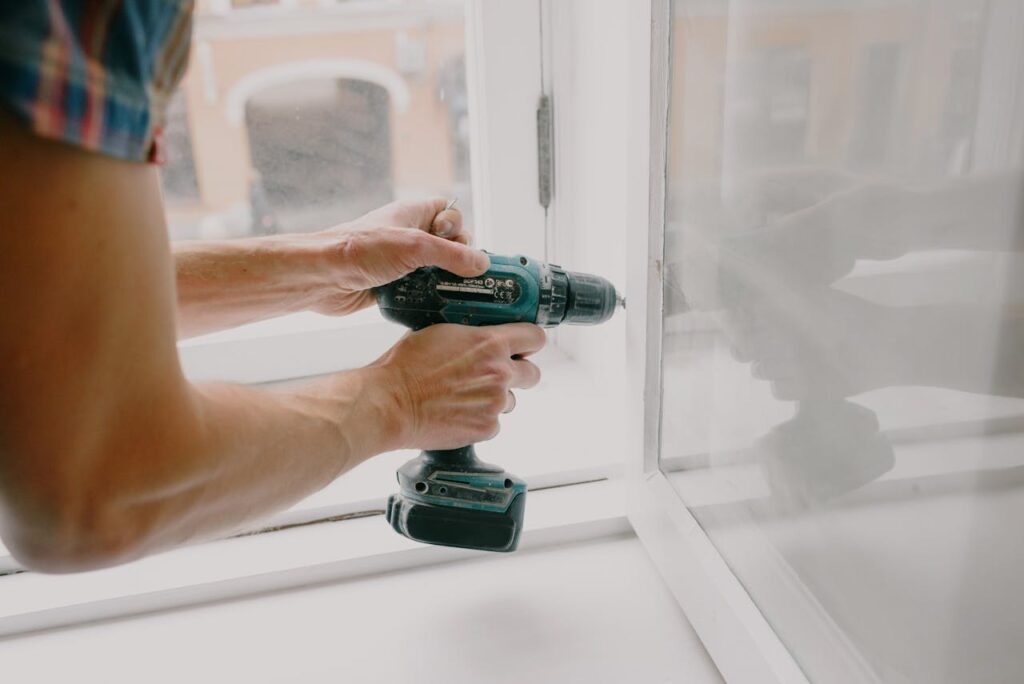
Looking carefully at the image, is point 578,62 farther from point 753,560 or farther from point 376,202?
point 753,560

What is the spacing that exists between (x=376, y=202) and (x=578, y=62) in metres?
0.37

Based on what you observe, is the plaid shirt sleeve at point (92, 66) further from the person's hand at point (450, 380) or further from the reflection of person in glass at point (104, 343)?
the person's hand at point (450, 380)

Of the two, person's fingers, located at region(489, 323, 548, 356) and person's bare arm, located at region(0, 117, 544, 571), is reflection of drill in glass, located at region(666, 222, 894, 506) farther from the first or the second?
person's bare arm, located at region(0, 117, 544, 571)

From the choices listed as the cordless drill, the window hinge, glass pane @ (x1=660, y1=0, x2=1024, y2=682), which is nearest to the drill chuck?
the cordless drill

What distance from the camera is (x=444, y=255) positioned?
2.39 ft

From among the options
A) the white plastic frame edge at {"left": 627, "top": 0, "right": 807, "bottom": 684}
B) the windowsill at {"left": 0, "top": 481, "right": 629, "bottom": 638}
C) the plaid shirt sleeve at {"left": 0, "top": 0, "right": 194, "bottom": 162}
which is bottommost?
the windowsill at {"left": 0, "top": 481, "right": 629, "bottom": 638}

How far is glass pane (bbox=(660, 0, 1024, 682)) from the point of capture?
392 millimetres

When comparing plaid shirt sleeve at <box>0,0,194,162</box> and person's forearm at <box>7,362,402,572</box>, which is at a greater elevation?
plaid shirt sleeve at <box>0,0,194,162</box>

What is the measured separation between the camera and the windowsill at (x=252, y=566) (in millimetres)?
831

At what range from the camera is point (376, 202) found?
3.93 feet

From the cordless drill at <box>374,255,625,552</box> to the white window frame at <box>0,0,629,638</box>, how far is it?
0.11 meters

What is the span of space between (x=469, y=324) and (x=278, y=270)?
0.20 meters

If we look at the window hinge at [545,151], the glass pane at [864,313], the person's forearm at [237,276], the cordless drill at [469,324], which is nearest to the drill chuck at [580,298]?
the cordless drill at [469,324]

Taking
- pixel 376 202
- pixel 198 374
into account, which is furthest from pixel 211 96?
pixel 198 374
